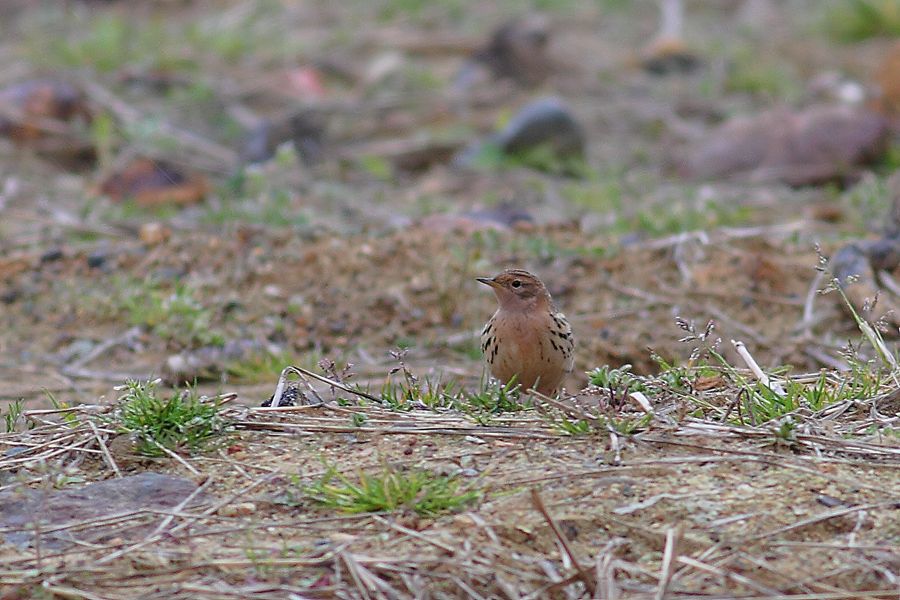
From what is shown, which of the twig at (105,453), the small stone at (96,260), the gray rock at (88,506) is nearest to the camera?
the gray rock at (88,506)

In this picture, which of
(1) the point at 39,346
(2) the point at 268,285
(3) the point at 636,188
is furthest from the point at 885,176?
(1) the point at 39,346

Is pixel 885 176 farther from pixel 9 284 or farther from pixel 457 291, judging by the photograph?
pixel 9 284

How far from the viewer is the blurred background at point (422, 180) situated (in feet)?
27.2

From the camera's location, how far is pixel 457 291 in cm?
855

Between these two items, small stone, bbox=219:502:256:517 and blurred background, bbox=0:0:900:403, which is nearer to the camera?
small stone, bbox=219:502:256:517

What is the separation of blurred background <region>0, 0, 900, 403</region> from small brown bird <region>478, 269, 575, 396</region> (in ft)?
2.49

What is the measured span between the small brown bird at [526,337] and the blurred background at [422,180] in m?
0.76

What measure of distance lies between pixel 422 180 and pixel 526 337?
19.5 feet

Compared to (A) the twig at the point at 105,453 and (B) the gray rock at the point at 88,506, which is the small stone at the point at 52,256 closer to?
(A) the twig at the point at 105,453

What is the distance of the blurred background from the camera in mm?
8297

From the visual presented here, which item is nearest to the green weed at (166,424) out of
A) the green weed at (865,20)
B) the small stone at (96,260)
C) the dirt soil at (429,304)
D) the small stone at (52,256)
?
the dirt soil at (429,304)

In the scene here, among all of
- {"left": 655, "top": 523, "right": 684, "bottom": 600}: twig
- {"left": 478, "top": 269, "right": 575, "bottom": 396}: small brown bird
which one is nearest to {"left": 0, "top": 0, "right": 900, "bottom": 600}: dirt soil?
{"left": 655, "top": 523, "right": 684, "bottom": 600}: twig

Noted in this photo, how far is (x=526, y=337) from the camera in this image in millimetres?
6320

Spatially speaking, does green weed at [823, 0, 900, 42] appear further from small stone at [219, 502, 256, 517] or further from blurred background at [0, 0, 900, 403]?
small stone at [219, 502, 256, 517]
